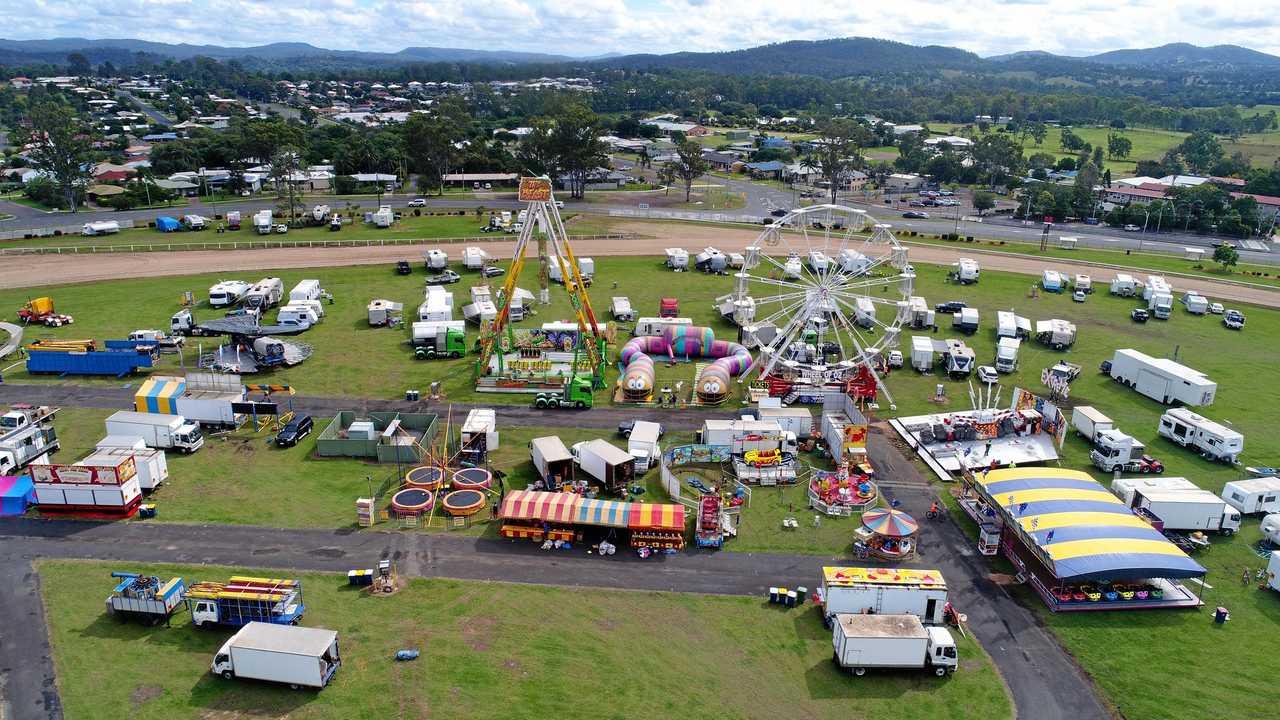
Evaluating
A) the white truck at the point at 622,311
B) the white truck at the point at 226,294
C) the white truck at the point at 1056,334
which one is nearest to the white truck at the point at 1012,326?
Result: the white truck at the point at 1056,334

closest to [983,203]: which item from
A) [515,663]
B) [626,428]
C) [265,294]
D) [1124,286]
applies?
[1124,286]

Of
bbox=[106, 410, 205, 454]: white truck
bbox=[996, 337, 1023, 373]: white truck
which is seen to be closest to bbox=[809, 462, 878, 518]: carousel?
bbox=[996, 337, 1023, 373]: white truck

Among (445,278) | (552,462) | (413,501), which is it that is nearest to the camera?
(413,501)

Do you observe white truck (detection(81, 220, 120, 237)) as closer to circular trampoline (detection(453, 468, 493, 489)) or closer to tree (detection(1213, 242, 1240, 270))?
circular trampoline (detection(453, 468, 493, 489))

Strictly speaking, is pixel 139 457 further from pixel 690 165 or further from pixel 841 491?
pixel 690 165

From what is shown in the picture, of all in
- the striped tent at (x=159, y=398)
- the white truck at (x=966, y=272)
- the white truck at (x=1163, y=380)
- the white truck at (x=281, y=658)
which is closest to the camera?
the white truck at (x=281, y=658)

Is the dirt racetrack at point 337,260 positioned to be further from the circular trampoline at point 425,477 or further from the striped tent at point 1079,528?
the striped tent at point 1079,528
